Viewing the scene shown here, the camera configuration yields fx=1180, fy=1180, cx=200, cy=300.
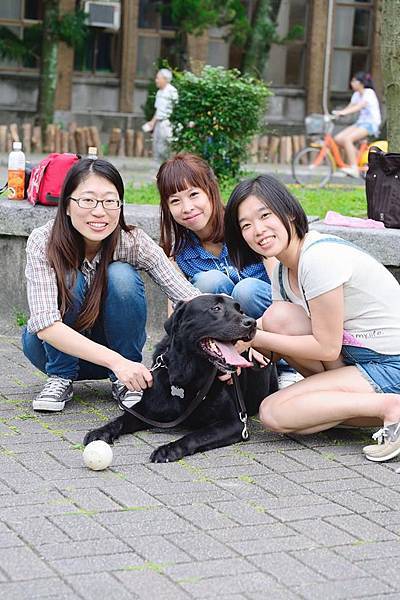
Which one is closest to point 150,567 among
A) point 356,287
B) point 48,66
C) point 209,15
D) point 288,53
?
point 356,287

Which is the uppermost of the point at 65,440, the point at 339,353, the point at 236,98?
the point at 236,98

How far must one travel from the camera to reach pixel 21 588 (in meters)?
3.60

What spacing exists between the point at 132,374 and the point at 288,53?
75.3 feet

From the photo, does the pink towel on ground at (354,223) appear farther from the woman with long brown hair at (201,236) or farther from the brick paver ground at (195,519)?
the brick paver ground at (195,519)

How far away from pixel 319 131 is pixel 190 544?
53.4 feet

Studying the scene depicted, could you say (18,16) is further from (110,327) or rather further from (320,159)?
(110,327)

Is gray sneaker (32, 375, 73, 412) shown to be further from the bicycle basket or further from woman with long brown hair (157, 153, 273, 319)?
the bicycle basket

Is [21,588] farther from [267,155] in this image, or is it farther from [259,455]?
[267,155]

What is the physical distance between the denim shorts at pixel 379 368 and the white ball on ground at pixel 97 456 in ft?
4.04

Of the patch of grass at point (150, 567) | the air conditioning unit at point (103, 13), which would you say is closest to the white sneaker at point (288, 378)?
the patch of grass at point (150, 567)

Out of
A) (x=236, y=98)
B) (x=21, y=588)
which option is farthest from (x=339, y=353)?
(x=236, y=98)

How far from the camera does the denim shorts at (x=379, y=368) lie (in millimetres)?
5287

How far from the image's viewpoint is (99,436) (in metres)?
5.21

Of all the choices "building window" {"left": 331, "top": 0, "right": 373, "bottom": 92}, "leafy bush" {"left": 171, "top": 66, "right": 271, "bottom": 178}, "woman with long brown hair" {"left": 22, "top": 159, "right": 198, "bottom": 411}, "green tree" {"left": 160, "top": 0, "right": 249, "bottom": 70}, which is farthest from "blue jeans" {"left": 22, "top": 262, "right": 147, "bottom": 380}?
"building window" {"left": 331, "top": 0, "right": 373, "bottom": 92}
